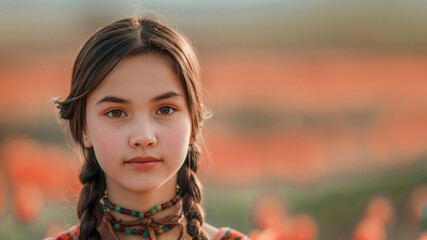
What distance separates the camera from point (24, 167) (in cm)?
353

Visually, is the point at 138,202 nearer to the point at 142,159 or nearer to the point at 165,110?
the point at 142,159

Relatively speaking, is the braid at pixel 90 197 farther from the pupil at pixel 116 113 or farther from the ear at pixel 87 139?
the pupil at pixel 116 113

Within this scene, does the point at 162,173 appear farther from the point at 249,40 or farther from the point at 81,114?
the point at 249,40

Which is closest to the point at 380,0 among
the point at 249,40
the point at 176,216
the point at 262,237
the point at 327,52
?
the point at 327,52

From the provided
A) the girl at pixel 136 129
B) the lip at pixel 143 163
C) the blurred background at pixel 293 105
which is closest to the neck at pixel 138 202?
the girl at pixel 136 129

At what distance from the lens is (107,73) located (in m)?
2.13

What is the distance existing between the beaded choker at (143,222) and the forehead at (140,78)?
1.20 feet

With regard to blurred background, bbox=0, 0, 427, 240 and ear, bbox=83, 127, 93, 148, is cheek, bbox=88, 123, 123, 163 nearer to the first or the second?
ear, bbox=83, 127, 93, 148

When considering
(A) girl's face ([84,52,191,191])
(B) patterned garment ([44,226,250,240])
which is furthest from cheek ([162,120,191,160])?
(B) patterned garment ([44,226,250,240])

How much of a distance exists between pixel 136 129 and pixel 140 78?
0.16 m

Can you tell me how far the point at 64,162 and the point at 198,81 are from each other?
5.57ft

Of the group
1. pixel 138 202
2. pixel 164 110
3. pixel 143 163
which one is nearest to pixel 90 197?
pixel 138 202

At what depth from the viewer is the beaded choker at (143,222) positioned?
2197mm

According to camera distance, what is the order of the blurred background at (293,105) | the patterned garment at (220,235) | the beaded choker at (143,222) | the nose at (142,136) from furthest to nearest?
the blurred background at (293,105) → the patterned garment at (220,235) → the beaded choker at (143,222) → the nose at (142,136)
